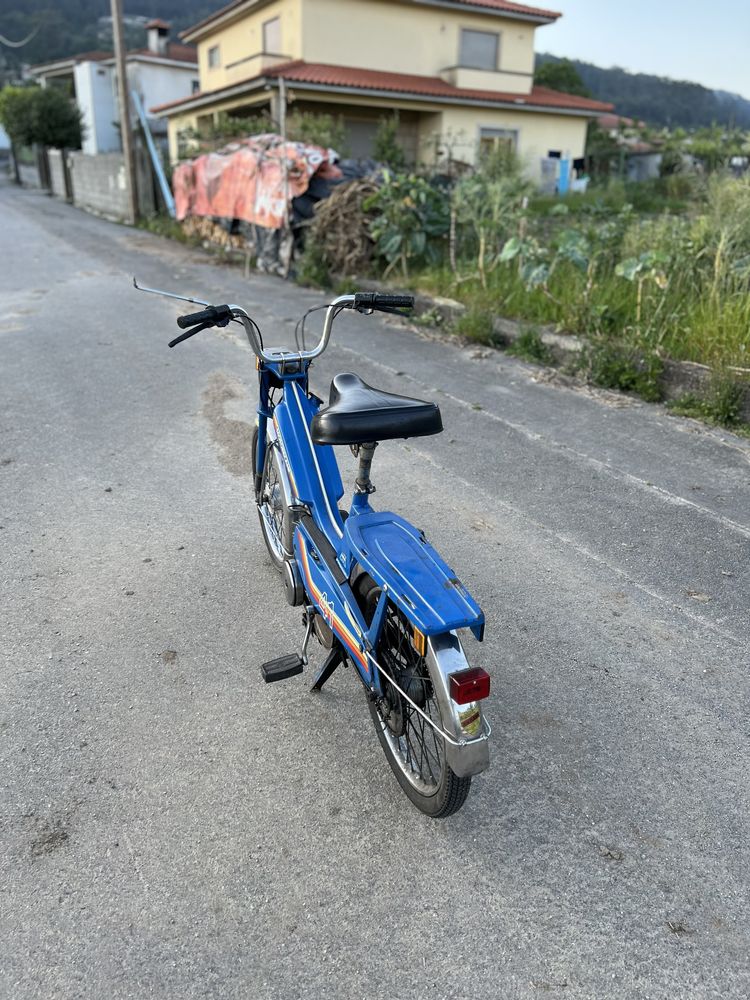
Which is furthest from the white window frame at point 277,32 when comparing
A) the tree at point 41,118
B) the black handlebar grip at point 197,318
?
the black handlebar grip at point 197,318

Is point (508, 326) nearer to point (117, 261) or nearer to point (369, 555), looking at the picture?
point (369, 555)

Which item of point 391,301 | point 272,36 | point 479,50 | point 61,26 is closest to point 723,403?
point 391,301

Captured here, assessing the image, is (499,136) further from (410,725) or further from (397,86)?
(410,725)

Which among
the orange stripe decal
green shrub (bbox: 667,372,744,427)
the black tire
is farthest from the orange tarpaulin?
the orange stripe decal

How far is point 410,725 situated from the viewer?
7.96 feet

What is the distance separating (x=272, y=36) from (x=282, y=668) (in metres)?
24.4

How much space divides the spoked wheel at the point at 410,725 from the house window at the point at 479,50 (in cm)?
2524

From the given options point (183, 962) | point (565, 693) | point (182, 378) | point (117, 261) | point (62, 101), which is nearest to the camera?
point (183, 962)

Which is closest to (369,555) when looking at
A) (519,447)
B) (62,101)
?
(519,447)

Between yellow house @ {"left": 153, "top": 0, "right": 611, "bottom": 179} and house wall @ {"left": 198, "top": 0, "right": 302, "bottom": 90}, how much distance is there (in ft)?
0.15

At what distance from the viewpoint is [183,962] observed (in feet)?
6.26

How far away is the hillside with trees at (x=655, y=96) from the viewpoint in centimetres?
7794

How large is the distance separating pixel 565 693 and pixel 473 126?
2385cm

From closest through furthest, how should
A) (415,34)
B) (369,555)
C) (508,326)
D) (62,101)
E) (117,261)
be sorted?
(369,555)
(508,326)
(117,261)
(415,34)
(62,101)
